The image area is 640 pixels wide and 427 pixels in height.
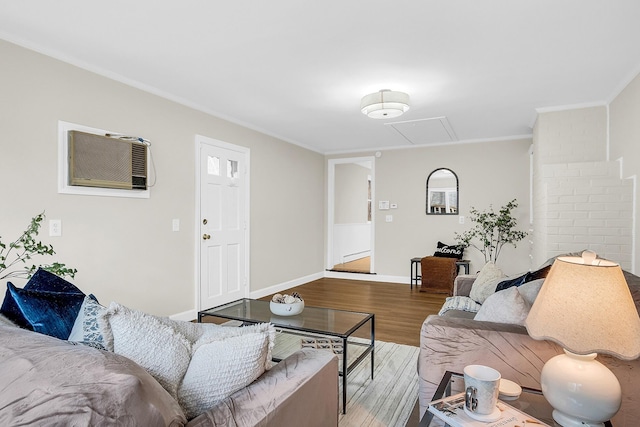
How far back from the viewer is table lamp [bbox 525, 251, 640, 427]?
1154 millimetres

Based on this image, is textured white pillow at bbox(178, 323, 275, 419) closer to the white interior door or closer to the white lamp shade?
the white lamp shade

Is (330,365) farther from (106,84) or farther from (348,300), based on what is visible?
(348,300)

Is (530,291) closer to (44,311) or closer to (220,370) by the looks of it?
(220,370)

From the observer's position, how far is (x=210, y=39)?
103 inches

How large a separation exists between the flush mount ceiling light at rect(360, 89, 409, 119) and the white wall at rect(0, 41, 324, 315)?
74.6 inches

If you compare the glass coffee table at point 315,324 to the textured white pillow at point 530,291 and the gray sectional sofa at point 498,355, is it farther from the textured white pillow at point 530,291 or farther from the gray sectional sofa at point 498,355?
the textured white pillow at point 530,291

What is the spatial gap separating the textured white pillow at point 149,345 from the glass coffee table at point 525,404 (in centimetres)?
81

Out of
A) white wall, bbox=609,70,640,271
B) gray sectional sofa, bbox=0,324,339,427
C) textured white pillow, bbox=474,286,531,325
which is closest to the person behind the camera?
gray sectional sofa, bbox=0,324,339,427

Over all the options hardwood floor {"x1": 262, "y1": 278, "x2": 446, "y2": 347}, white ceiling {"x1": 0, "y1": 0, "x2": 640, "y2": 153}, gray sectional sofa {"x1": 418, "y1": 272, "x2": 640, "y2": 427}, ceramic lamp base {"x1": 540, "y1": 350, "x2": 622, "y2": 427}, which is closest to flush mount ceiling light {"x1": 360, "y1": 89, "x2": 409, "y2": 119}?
white ceiling {"x1": 0, "y1": 0, "x2": 640, "y2": 153}

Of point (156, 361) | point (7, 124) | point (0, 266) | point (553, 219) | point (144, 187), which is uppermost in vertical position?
point (7, 124)

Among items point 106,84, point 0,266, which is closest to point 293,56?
point 106,84

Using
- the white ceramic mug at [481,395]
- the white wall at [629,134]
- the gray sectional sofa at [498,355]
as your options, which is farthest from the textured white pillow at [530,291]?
the white wall at [629,134]

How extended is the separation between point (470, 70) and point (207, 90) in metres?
2.43

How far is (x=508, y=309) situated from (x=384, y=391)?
107cm
